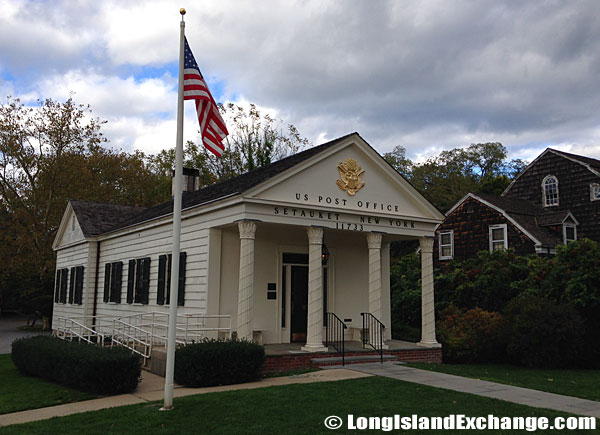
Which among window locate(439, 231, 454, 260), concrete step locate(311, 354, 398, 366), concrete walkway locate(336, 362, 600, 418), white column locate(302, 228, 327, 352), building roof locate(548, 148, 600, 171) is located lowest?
concrete walkway locate(336, 362, 600, 418)

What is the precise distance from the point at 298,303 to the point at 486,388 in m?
6.67

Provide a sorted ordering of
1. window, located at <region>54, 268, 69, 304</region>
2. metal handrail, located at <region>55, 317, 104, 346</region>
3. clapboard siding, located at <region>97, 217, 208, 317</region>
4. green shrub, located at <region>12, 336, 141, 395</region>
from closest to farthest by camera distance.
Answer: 1. green shrub, located at <region>12, 336, 141, 395</region>
2. metal handrail, located at <region>55, 317, 104, 346</region>
3. clapboard siding, located at <region>97, 217, 208, 317</region>
4. window, located at <region>54, 268, 69, 304</region>

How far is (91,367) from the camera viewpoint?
10.2m

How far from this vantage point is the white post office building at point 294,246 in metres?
13.4

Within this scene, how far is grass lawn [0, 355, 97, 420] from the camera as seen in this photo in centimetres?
975

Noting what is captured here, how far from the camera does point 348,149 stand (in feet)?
49.2

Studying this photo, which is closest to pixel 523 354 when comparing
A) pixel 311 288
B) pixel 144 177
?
pixel 311 288

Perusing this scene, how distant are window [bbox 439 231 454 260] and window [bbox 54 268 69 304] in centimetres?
1858

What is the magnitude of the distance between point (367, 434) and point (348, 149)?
9222mm

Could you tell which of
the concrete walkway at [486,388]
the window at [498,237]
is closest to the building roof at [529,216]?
the window at [498,237]

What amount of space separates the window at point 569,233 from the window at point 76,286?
72.5ft

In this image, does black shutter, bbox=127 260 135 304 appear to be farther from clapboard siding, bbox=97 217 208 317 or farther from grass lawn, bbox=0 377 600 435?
grass lawn, bbox=0 377 600 435

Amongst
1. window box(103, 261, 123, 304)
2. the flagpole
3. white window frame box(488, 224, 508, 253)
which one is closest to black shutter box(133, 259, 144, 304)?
window box(103, 261, 123, 304)

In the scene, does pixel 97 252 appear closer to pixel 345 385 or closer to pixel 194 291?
pixel 194 291
